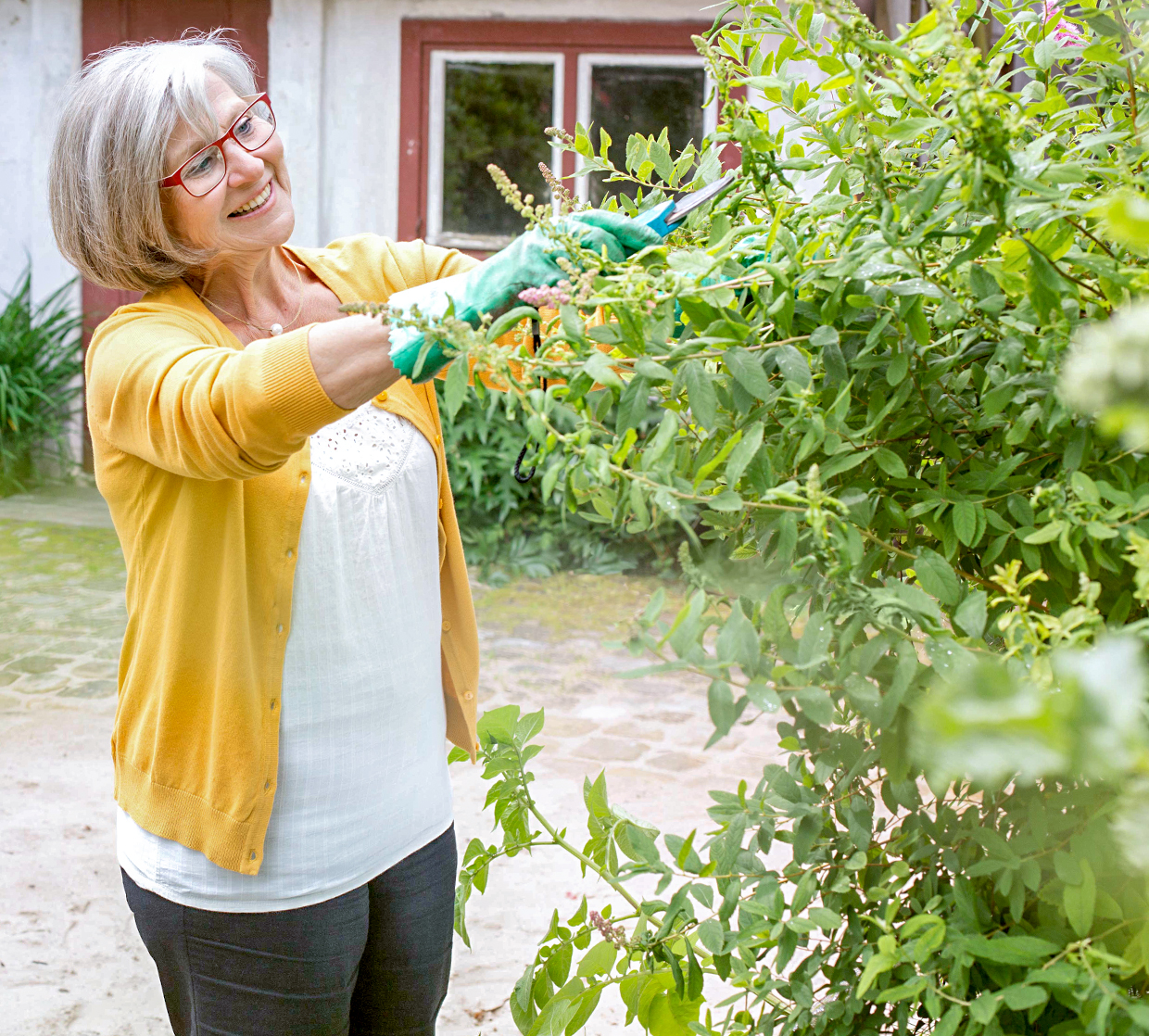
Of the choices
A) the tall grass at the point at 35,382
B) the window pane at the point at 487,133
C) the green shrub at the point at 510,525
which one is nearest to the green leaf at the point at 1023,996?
the green shrub at the point at 510,525

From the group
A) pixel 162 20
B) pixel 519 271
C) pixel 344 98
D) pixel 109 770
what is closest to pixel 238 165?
pixel 519 271

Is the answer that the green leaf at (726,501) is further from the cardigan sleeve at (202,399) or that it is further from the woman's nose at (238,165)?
the woman's nose at (238,165)

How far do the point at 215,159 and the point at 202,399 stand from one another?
0.46m

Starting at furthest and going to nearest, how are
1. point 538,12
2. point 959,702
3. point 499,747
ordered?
point 538,12, point 499,747, point 959,702

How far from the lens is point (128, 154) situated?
1555 millimetres

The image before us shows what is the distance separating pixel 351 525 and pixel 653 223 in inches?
27.3

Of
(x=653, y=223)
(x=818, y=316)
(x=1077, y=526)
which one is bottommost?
(x=1077, y=526)

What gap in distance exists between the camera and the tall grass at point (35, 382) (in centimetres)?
775

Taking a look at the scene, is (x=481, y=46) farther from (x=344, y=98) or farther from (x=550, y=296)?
(x=550, y=296)

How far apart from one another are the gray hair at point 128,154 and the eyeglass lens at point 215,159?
0.02 meters

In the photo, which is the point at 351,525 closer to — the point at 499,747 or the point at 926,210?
the point at 499,747

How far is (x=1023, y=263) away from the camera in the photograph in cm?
83

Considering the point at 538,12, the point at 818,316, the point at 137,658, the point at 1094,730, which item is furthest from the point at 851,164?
the point at 538,12

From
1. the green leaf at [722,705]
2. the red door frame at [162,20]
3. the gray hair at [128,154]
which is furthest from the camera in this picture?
the red door frame at [162,20]
